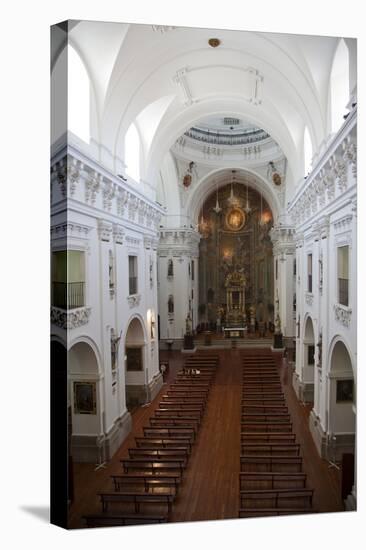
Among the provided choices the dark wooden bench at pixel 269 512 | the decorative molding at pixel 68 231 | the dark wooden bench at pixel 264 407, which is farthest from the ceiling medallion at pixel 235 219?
the dark wooden bench at pixel 269 512

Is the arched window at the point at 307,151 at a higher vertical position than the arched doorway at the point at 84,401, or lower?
higher

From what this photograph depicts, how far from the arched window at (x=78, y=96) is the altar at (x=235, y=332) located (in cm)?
622

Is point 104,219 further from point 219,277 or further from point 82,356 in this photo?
point 219,277

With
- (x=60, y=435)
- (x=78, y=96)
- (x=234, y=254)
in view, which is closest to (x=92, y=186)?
(x=78, y=96)

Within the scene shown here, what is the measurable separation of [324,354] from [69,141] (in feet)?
21.4

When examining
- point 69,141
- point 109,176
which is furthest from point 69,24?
point 109,176

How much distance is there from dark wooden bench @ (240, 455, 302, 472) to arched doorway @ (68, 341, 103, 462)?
2.74m

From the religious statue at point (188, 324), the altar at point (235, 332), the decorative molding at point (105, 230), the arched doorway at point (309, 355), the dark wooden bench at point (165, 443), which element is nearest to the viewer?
the decorative molding at point (105, 230)

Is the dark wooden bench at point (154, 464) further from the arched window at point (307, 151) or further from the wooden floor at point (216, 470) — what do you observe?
the arched window at point (307, 151)

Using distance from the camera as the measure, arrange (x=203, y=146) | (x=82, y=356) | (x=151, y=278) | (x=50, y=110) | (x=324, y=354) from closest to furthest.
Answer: (x=50, y=110), (x=82, y=356), (x=324, y=354), (x=151, y=278), (x=203, y=146)

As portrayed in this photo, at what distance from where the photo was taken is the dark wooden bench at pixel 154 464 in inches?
314

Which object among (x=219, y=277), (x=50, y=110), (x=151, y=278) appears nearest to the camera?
(x=50, y=110)

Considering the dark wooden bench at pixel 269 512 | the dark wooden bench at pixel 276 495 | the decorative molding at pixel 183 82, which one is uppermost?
the decorative molding at pixel 183 82

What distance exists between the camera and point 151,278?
1088cm
